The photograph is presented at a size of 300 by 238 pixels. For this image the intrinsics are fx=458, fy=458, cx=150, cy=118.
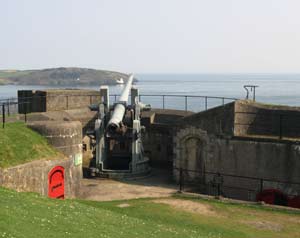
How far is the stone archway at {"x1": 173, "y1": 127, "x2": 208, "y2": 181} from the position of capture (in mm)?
19969

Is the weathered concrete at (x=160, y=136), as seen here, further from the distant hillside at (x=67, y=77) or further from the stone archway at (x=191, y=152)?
the distant hillside at (x=67, y=77)

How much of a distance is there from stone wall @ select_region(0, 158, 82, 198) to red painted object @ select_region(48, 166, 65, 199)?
0.15m

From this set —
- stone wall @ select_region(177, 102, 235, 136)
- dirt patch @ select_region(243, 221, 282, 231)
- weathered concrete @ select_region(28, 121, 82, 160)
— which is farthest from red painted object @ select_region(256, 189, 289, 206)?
weathered concrete @ select_region(28, 121, 82, 160)

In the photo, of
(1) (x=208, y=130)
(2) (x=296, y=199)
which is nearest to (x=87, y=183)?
(1) (x=208, y=130)

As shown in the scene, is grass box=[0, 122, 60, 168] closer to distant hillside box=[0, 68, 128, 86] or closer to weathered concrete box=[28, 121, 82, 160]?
weathered concrete box=[28, 121, 82, 160]

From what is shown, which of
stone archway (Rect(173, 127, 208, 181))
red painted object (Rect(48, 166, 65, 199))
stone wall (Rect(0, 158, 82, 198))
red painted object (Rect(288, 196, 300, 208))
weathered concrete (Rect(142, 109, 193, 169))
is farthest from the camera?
weathered concrete (Rect(142, 109, 193, 169))

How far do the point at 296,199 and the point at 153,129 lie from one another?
890 cm

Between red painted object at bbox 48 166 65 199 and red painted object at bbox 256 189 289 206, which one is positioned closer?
red painted object at bbox 48 166 65 199

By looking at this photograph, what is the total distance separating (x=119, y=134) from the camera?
69.3ft

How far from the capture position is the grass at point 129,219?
7.57 metres

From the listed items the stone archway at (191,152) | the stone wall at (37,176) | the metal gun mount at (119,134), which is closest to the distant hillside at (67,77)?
the metal gun mount at (119,134)

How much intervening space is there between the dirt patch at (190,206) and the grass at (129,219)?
21 centimetres

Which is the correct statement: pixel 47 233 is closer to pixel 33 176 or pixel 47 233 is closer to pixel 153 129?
pixel 33 176

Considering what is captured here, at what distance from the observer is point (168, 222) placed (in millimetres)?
12352
